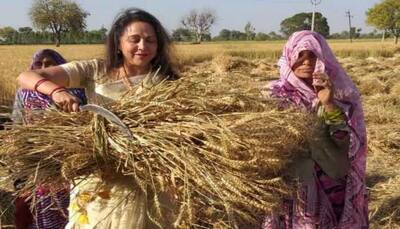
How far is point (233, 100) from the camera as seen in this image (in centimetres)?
196

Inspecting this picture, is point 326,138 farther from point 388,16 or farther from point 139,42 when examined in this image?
point 388,16

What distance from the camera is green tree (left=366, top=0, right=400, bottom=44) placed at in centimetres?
6419

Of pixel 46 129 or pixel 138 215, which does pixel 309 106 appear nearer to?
pixel 138 215

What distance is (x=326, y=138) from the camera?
8.20 feet

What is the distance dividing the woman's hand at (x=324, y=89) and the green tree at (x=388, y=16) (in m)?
64.7

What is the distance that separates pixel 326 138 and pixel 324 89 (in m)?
Answer: 0.27

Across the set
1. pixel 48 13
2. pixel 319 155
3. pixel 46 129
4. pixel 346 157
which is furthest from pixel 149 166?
A: pixel 48 13

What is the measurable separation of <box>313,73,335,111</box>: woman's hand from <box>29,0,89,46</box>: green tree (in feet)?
195

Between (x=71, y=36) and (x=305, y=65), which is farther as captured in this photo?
(x=71, y=36)

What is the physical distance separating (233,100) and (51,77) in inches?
31.4

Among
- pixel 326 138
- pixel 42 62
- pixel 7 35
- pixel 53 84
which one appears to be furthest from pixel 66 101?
pixel 7 35

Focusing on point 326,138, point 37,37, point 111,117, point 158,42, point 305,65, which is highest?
point 37,37

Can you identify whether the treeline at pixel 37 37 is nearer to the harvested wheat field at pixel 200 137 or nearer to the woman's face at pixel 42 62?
the woman's face at pixel 42 62

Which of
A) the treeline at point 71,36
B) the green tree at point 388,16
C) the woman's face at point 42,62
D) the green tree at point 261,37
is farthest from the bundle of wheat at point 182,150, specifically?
the green tree at point 261,37
